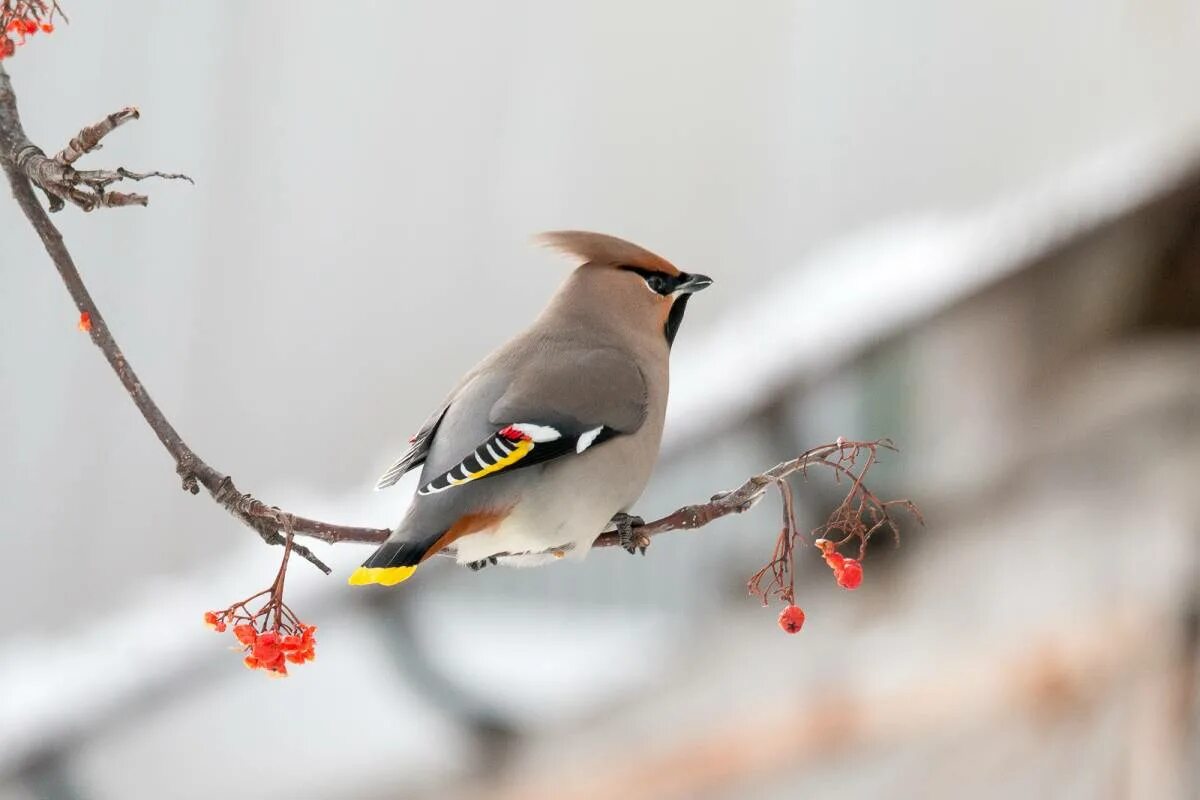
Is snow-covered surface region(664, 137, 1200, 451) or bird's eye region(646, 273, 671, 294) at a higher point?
snow-covered surface region(664, 137, 1200, 451)

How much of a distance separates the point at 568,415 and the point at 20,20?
247mm

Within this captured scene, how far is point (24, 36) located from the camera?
45 centimetres

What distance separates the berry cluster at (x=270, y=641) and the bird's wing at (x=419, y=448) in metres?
0.12

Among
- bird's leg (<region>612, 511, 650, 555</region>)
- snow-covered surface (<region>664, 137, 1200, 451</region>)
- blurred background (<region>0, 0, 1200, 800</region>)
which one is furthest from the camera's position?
snow-covered surface (<region>664, 137, 1200, 451</region>)

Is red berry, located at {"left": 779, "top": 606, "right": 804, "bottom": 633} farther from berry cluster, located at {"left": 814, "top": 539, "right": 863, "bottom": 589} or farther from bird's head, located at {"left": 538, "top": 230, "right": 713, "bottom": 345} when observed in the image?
bird's head, located at {"left": 538, "top": 230, "right": 713, "bottom": 345}

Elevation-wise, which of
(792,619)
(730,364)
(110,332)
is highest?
(730,364)

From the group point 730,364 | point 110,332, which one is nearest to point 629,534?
point 110,332

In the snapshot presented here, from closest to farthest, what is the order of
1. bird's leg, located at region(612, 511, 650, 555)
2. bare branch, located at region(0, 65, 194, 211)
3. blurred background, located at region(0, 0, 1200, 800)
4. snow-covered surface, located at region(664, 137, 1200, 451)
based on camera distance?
bare branch, located at region(0, 65, 194, 211) < bird's leg, located at region(612, 511, 650, 555) < blurred background, located at region(0, 0, 1200, 800) < snow-covered surface, located at region(664, 137, 1200, 451)

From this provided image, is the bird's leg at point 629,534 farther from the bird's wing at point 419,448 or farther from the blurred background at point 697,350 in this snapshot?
the blurred background at point 697,350

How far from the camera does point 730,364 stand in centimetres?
154

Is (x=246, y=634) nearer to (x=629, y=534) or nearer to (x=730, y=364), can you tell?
(x=629, y=534)

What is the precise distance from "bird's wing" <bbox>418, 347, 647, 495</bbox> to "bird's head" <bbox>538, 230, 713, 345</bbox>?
2 centimetres

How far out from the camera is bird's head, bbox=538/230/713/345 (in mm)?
546

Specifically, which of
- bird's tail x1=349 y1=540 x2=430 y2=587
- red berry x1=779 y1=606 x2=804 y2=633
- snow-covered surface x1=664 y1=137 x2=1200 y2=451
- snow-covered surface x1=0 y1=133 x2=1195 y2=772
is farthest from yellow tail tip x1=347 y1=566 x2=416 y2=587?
snow-covered surface x1=664 y1=137 x2=1200 y2=451
